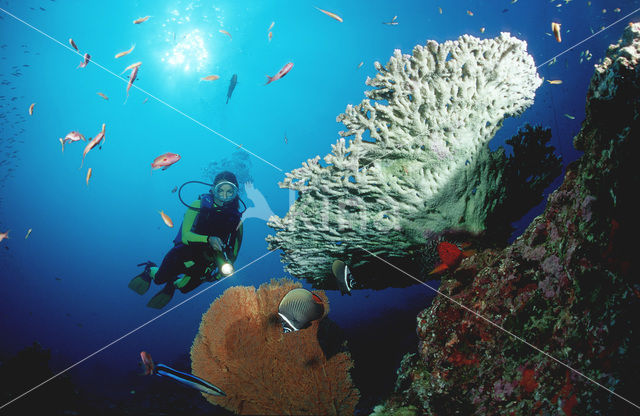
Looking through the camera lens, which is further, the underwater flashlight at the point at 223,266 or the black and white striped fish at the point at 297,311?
the underwater flashlight at the point at 223,266

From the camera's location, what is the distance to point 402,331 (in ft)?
42.5

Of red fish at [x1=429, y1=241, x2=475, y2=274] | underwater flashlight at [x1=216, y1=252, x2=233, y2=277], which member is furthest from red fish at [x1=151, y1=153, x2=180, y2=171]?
red fish at [x1=429, y1=241, x2=475, y2=274]

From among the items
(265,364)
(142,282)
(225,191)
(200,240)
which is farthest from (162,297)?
(265,364)

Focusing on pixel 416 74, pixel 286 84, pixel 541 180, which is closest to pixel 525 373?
pixel 541 180

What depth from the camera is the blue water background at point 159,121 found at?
27641 millimetres

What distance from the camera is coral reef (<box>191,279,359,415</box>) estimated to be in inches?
132

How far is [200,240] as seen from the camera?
19.6 feet

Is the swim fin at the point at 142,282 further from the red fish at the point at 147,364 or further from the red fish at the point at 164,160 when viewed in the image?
the red fish at the point at 147,364

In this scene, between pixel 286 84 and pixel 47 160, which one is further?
pixel 47 160

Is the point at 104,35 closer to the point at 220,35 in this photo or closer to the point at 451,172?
the point at 220,35

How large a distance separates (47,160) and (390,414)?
85254 mm

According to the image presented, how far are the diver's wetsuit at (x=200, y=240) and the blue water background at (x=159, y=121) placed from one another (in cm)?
241

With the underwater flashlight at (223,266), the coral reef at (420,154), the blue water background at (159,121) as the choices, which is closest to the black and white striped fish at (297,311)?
the coral reef at (420,154)

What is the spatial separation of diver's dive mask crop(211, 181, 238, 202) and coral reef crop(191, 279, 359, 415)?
2.82 meters
